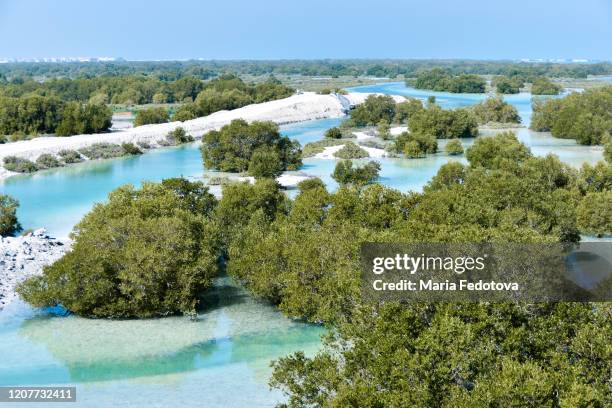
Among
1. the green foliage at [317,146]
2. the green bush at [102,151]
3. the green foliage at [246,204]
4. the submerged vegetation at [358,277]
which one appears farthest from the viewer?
the green bush at [102,151]

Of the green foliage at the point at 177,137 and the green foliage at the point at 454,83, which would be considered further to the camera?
the green foliage at the point at 454,83

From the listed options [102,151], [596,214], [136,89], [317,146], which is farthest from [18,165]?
[136,89]

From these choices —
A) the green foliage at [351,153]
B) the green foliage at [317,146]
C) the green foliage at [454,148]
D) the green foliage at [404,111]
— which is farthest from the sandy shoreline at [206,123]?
the green foliage at [454,148]

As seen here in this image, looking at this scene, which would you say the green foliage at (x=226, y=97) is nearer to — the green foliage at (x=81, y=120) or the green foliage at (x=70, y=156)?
the green foliage at (x=81, y=120)

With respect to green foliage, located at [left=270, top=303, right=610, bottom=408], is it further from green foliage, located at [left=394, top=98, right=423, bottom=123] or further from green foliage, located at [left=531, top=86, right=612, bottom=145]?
green foliage, located at [left=394, top=98, right=423, bottom=123]

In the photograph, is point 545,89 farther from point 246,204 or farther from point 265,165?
point 246,204
